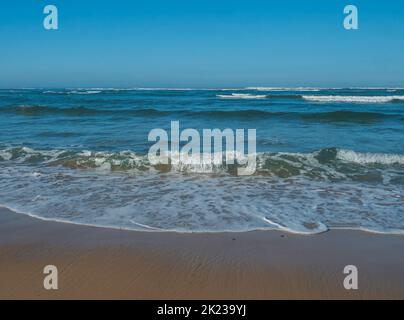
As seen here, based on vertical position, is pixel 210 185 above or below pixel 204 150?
below

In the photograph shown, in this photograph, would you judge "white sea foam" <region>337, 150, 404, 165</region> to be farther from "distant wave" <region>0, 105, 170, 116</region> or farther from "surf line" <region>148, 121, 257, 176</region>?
"distant wave" <region>0, 105, 170, 116</region>

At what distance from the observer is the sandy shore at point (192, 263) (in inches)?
121

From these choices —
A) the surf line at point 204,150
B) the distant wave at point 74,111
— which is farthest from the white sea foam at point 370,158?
the distant wave at point 74,111

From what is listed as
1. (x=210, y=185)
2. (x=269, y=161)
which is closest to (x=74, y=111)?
(x=269, y=161)

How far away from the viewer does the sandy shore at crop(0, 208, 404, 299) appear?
10.1 ft

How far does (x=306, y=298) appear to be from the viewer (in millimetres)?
3012

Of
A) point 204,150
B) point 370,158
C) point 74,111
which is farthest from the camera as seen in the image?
point 74,111

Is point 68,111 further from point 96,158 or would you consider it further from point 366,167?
point 366,167

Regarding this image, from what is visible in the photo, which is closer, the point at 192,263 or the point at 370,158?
the point at 192,263

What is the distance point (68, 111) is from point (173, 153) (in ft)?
45.4

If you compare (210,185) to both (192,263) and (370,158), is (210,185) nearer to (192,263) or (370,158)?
(192,263)

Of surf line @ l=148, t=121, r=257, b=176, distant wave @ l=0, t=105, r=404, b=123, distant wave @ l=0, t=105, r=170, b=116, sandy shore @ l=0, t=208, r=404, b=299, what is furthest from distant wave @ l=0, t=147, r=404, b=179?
distant wave @ l=0, t=105, r=170, b=116

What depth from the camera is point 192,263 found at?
3.65 m
